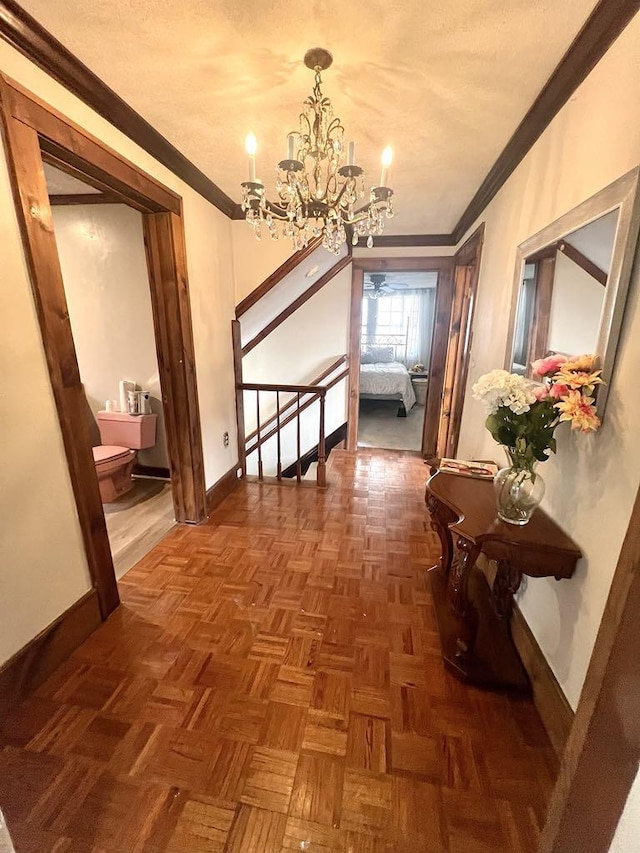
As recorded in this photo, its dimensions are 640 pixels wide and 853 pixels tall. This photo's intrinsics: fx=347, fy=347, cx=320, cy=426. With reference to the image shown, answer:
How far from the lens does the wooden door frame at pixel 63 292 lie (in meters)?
1.17

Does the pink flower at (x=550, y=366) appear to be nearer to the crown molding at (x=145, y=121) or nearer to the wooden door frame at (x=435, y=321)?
the crown molding at (x=145, y=121)

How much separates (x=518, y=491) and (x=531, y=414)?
0.99 feet

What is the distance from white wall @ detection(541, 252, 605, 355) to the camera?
1.09 metres

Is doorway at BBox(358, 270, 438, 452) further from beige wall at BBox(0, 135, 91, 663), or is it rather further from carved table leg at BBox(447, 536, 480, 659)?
beige wall at BBox(0, 135, 91, 663)

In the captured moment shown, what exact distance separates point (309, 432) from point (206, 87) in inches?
143

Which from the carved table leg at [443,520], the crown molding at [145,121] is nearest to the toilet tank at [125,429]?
the crown molding at [145,121]

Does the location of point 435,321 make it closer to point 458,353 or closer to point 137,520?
point 458,353

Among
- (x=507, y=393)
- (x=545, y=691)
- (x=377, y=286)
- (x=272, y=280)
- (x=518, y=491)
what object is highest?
(x=377, y=286)

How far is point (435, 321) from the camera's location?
135 inches

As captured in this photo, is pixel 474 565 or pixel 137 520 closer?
pixel 474 565

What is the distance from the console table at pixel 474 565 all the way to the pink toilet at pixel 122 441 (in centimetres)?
237

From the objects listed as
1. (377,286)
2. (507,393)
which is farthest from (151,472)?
(377,286)

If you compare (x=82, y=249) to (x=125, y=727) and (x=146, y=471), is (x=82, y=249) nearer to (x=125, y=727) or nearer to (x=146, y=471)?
(x=146, y=471)

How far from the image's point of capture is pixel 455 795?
1021mm
